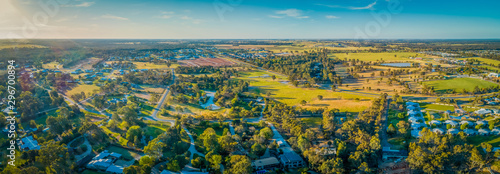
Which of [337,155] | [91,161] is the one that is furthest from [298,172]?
[91,161]

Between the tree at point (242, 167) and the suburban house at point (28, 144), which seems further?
the suburban house at point (28, 144)

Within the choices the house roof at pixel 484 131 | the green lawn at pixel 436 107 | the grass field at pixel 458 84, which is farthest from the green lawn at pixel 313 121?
the grass field at pixel 458 84

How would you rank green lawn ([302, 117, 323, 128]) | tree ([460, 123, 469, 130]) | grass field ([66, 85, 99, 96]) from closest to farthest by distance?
tree ([460, 123, 469, 130]), green lawn ([302, 117, 323, 128]), grass field ([66, 85, 99, 96])

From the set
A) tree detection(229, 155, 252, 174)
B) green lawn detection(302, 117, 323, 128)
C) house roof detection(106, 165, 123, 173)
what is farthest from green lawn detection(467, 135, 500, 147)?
house roof detection(106, 165, 123, 173)

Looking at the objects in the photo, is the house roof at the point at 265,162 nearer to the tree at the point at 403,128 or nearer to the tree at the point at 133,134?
the tree at the point at 133,134

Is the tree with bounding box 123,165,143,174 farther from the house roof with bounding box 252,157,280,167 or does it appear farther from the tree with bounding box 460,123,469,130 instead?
the tree with bounding box 460,123,469,130

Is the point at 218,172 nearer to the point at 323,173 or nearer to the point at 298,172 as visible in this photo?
the point at 298,172
